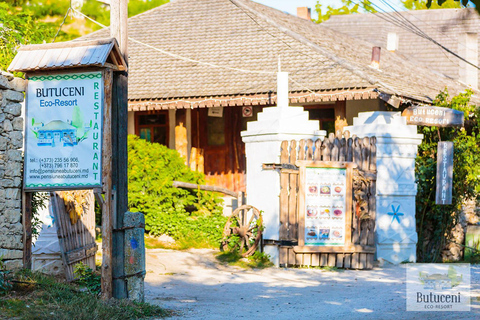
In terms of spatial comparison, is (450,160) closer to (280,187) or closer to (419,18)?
(280,187)

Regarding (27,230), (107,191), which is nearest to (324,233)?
(107,191)

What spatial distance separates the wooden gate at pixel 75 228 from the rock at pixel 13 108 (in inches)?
58.7

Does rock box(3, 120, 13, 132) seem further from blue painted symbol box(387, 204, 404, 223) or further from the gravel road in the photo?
blue painted symbol box(387, 204, 404, 223)

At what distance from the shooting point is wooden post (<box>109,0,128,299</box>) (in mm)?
7859

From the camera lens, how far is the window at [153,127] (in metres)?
18.2

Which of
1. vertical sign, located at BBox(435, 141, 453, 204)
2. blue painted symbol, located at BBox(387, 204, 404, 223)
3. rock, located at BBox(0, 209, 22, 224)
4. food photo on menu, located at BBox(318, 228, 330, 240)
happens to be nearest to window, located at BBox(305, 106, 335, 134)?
vertical sign, located at BBox(435, 141, 453, 204)

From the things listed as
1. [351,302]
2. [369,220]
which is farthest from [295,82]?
[351,302]

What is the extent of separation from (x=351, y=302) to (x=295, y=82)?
26.4ft

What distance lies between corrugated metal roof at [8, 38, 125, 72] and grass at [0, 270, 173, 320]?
2326 mm

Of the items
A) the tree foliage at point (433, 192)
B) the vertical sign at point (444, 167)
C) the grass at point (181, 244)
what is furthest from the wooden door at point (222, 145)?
the vertical sign at point (444, 167)

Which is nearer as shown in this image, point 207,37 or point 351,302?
point 351,302

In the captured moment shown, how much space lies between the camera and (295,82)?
1552 centimetres

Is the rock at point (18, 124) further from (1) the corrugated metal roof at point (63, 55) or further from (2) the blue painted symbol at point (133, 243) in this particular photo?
(2) the blue painted symbol at point (133, 243)

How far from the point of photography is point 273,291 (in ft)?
30.3
